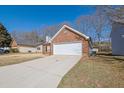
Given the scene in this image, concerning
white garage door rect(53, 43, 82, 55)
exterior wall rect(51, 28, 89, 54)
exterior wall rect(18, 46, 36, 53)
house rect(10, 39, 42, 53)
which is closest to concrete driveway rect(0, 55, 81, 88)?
exterior wall rect(51, 28, 89, 54)

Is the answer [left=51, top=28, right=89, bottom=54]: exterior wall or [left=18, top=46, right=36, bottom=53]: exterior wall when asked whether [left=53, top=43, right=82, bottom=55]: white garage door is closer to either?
[left=51, top=28, right=89, bottom=54]: exterior wall

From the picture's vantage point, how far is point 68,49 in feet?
87.7

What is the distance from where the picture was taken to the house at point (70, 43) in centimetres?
2502

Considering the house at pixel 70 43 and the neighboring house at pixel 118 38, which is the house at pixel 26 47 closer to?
the house at pixel 70 43

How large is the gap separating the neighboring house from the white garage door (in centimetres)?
498

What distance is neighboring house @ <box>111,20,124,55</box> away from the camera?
24.3 meters

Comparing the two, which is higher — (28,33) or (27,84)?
(28,33)

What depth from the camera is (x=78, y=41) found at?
2552 centimetres

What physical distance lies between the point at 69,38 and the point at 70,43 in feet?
2.74

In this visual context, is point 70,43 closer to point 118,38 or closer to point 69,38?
point 69,38

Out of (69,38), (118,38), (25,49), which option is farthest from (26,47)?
(118,38)

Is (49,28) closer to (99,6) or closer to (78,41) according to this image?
(78,41)
